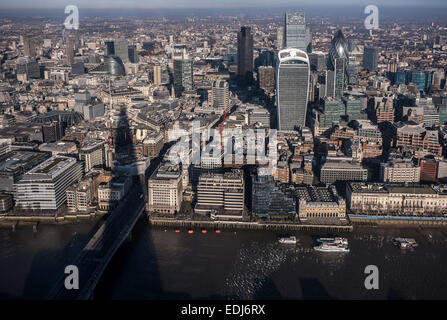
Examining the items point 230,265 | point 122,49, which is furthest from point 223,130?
point 122,49

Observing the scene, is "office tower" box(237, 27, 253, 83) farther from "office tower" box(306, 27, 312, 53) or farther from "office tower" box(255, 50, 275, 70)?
"office tower" box(306, 27, 312, 53)

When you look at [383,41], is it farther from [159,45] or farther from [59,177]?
[59,177]

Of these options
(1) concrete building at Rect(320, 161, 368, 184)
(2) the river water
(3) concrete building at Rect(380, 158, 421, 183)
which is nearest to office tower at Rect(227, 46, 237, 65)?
(1) concrete building at Rect(320, 161, 368, 184)

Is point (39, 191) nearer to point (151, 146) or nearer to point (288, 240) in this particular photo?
point (151, 146)

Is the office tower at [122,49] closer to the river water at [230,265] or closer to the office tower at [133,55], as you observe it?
the office tower at [133,55]

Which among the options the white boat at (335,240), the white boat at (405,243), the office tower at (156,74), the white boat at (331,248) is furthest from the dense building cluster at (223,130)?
the white boat at (405,243)
